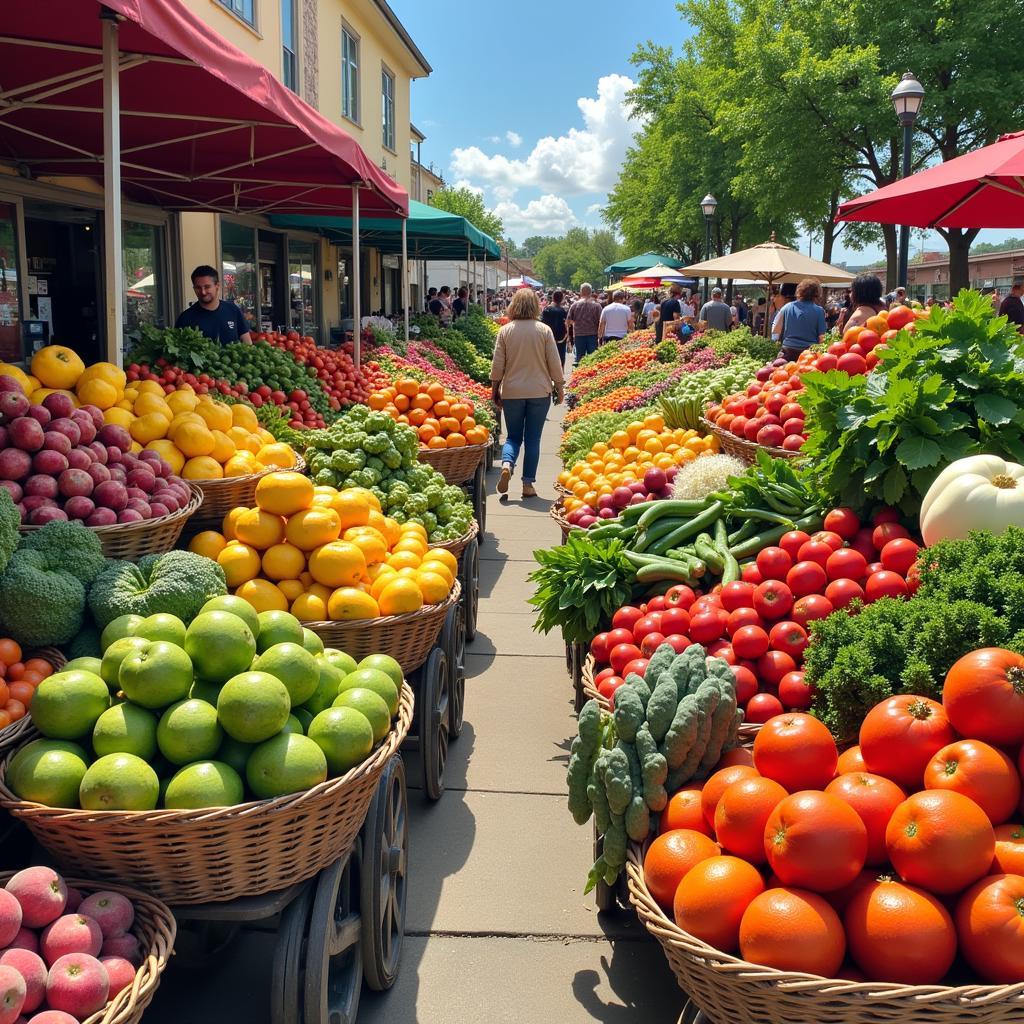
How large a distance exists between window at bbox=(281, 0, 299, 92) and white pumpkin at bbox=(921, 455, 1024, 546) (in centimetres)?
1449

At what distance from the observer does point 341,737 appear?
2475 mm

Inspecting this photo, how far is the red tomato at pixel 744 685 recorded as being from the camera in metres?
3.14

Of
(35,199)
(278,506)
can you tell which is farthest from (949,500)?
(35,199)

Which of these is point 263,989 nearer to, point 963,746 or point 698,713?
point 698,713

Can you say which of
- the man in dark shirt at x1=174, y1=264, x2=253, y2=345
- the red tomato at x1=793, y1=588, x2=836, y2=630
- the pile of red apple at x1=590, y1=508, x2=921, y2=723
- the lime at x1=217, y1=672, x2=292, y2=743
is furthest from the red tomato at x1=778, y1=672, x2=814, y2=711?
the man in dark shirt at x1=174, y1=264, x2=253, y2=345

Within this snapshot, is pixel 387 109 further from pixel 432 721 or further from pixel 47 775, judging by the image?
pixel 47 775

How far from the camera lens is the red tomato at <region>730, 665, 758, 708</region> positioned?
10.3 ft

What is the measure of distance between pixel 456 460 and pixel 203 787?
16.3 ft

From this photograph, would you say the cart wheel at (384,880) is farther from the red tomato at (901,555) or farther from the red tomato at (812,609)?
the red tomato at (901,555)

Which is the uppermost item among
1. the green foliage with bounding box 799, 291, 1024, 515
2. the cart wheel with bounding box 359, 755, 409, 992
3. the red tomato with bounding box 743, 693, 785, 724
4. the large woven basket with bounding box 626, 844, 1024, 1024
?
the green foliage with bounding box 799, 291, 1024, 515

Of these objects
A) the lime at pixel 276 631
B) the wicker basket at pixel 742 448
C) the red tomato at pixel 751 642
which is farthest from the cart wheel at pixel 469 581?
the lime at pixel 276 631

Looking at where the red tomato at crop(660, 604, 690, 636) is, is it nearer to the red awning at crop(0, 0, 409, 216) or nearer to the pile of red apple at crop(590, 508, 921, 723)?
the pile of red apple at crop(590, 508, 921, 723)

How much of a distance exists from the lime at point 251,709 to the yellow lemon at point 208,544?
156cm

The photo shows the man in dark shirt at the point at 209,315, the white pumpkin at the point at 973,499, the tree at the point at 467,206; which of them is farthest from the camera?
the tree at the point at 467,206
